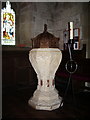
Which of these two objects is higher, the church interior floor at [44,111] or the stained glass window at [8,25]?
the stained glass window at [8,25]

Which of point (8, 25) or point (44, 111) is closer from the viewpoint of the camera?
point (44, 111)

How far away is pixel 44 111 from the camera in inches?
73.2

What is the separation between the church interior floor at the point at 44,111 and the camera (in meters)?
1.71

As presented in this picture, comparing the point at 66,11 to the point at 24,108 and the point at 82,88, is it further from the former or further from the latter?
the point at 24,108

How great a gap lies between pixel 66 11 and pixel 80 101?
2.53 metres

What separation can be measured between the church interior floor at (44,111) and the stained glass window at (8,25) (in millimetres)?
2098

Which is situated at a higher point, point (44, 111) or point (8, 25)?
point (8, 25)

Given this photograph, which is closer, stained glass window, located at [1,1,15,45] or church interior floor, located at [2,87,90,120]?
church interior floor, located at [2,87,90,120]

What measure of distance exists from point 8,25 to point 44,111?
3.01 m

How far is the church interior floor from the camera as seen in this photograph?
1710mm

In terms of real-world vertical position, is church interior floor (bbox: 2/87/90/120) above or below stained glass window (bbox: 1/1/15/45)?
below

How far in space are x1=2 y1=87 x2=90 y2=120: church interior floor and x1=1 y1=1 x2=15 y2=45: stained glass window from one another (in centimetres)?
210

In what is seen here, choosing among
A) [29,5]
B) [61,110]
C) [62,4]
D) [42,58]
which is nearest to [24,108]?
[61,110]

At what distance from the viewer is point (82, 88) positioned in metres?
2.80
